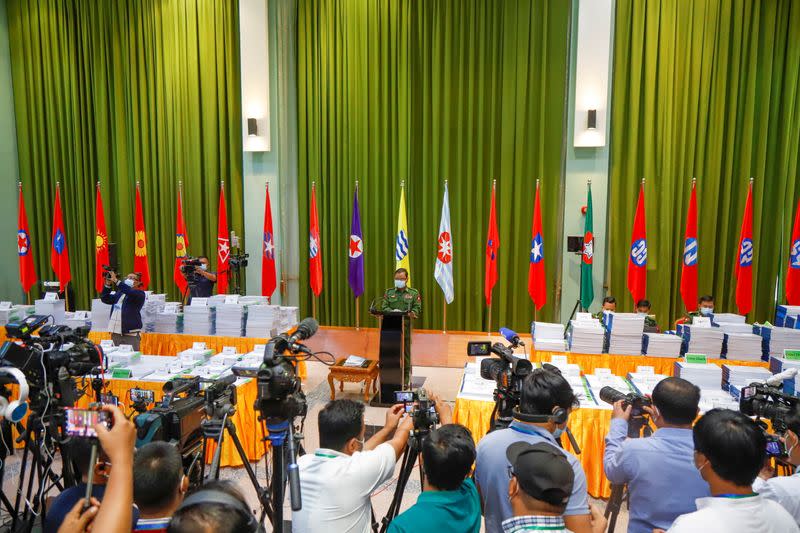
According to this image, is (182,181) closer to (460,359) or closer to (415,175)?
(415,175)

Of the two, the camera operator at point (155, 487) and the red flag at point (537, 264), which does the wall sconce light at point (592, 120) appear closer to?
the red flag at point (537, 264)

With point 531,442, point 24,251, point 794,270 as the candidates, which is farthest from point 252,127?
point 794,270

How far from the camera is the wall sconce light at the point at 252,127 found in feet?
24.6

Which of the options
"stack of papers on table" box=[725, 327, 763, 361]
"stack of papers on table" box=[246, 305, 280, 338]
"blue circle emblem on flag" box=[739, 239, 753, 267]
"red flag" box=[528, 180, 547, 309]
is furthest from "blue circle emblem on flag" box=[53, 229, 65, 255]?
"blue circle emblem on flag" box=[739, 239, 753, 267]

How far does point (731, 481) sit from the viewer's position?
4.60 ft

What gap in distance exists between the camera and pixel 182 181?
26.3ft

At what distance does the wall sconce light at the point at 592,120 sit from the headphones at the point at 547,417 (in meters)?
5.71

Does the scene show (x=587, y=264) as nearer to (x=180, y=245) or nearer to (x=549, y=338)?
(x=549, y=338)

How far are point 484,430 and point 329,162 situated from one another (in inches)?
203

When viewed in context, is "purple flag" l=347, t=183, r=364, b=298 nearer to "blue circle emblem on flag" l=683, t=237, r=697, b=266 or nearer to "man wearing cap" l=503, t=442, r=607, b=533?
"blue circle emblem on flag" l=683, t=237, r=697, b=266

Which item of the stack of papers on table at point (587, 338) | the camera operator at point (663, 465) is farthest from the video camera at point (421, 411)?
the stack of papers on table at point (587, 338)

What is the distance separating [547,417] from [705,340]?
341 centimetres

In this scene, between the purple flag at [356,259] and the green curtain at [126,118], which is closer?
the purple flag at [356,259]

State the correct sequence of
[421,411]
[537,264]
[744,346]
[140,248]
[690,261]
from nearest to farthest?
[421,411] < [744,346] < [690,261] < [537,264] < [140,248]
